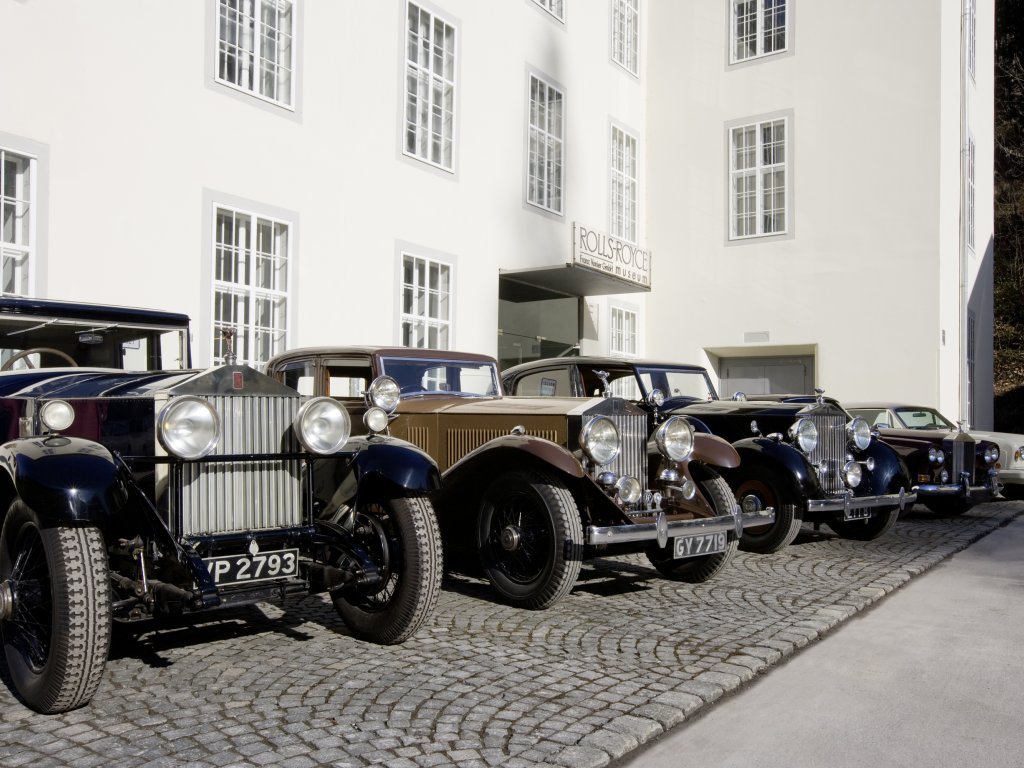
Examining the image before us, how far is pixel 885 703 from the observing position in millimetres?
3518

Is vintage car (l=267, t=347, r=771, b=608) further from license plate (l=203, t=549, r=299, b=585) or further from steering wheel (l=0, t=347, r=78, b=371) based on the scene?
steering wheel (l=0, t=347, r=78, b=371)

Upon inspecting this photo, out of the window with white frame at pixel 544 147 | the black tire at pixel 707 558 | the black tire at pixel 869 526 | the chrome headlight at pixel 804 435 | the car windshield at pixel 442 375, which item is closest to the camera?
the black tire at pixel 707 558

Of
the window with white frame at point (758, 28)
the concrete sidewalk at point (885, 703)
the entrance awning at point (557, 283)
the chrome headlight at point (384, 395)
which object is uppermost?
the window with white frame at point (758, 28)

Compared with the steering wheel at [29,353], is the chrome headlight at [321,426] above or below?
below

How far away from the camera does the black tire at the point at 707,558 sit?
18.5 feet

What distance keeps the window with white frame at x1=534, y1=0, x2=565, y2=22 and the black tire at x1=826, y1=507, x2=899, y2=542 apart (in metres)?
9.34

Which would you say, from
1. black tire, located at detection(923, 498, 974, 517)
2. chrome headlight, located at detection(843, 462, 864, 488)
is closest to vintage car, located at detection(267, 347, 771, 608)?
chrome headlight, located at detection(843, 462, 864, 488)

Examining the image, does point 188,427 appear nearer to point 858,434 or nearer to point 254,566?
point 254,566

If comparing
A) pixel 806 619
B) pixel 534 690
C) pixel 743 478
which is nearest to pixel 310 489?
pixel 534 690

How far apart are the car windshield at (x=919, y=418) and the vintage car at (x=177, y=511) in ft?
25.3

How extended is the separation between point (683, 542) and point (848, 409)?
609cm

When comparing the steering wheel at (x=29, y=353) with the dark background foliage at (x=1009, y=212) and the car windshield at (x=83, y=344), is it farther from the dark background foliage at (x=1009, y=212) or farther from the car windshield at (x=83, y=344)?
the dark background foliage at (x=1009, y=212)

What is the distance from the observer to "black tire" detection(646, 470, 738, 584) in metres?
5.64

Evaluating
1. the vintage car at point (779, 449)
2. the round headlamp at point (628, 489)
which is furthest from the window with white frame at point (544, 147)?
the round headlamp at point (628, 489)
